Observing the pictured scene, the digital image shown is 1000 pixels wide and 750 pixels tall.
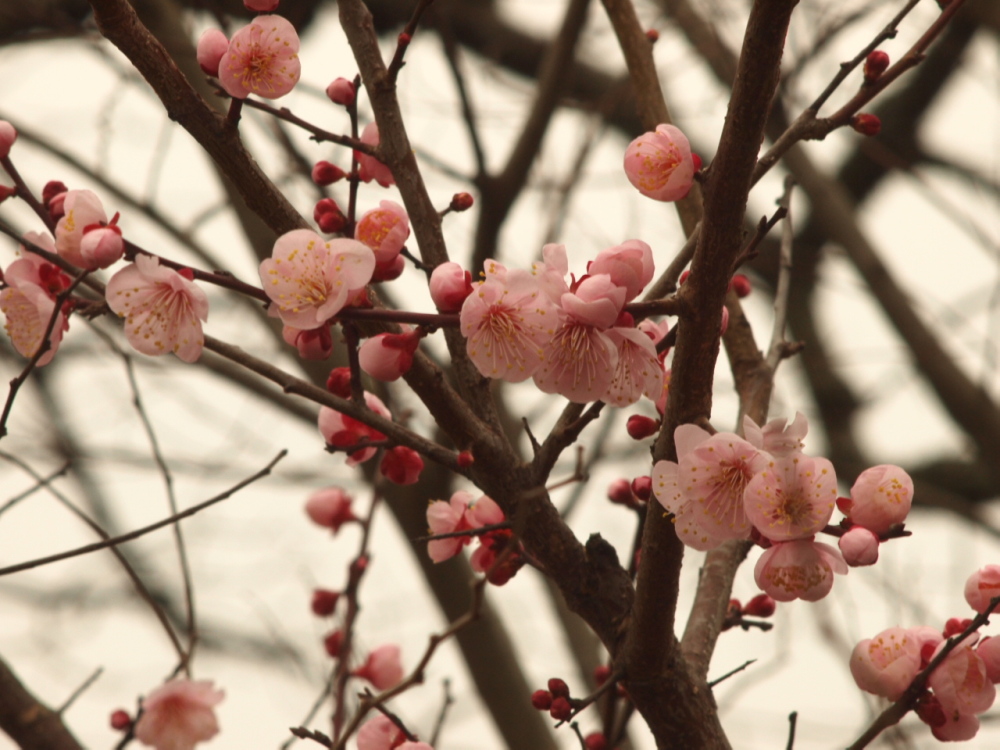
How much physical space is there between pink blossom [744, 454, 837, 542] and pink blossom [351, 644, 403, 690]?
123 cm

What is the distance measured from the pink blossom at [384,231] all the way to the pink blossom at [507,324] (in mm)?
132

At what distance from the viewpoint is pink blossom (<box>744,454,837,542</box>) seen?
1.07 m

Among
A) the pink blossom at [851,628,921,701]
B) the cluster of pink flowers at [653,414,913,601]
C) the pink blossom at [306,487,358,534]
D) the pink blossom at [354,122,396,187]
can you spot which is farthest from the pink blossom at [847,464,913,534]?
the pink blossom at [306,487,358,534]

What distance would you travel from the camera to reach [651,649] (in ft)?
4.09

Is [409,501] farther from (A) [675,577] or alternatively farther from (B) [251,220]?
(A) [675,577]

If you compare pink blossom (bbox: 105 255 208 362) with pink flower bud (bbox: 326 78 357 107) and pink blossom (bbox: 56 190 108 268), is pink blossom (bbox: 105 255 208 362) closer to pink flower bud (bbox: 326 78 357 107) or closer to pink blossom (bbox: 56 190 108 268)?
pink blossom (bbox: 56 190 108 268)

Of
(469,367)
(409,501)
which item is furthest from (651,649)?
(409,501)

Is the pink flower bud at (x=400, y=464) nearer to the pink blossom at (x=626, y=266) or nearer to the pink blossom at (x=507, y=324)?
the pink blossom at (x=507, y=324)

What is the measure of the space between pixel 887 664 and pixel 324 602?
128 cm

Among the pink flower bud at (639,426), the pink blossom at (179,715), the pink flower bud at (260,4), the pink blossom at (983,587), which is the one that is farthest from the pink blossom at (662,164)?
the pink blossom at (179,715)

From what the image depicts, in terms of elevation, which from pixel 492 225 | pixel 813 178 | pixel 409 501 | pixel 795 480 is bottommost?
pixel 795 480

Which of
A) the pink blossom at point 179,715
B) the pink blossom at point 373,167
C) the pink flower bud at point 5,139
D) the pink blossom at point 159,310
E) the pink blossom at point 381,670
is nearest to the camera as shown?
the pink blossom at point 159,310

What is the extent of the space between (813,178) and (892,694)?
9.47 ft

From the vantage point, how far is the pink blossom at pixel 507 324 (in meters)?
1.11
